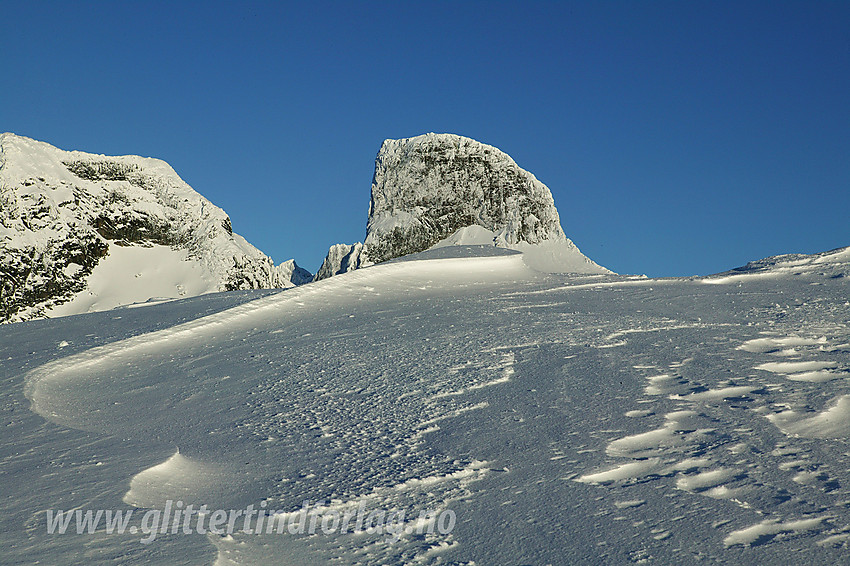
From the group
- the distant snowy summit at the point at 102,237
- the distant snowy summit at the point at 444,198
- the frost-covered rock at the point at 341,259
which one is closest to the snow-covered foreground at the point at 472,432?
the distant snowy summit at the point at 102,237

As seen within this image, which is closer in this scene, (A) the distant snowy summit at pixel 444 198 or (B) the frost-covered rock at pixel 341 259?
(A) the distant snowy summit at pixel 444 198

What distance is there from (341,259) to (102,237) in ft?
56.8

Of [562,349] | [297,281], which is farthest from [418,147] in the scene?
[562,349]

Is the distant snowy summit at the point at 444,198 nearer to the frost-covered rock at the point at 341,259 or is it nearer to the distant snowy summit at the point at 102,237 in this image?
the frost-covered rock at the point at 341,259

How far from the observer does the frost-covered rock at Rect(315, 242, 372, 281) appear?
170 ft

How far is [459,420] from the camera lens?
508cm

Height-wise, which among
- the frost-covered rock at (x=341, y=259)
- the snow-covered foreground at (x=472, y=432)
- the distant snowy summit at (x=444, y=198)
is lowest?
the snow-covered foreground at (x=472, y=432)

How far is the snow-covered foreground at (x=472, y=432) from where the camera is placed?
332 centimetres

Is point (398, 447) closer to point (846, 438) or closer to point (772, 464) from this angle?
point (772, 464)

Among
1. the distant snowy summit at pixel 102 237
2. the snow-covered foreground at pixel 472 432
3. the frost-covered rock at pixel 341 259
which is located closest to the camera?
the snow-covered foreground at pixel 472 432

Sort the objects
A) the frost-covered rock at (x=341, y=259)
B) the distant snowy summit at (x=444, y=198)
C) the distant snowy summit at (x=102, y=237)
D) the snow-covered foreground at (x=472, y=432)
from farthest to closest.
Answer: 1. the frost-covered rock at (x=341, y=259)
2. the distant snowy summit at (x=444, y=198)
3. the distant snowy summit at (x=102, y=237)
4. the snow-covered foreground at (x=472, y=432)

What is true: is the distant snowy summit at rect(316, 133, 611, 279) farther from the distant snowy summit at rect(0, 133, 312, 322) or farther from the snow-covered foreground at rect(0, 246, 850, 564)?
the snow-covered foreground at rect(0, 246, 850, 564)

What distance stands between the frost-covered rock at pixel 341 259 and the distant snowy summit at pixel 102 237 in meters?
5.45

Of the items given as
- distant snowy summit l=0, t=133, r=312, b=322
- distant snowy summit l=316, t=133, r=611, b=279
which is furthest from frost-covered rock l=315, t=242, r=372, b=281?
distant snowy summit l=0, t=133, r=312, b=322
